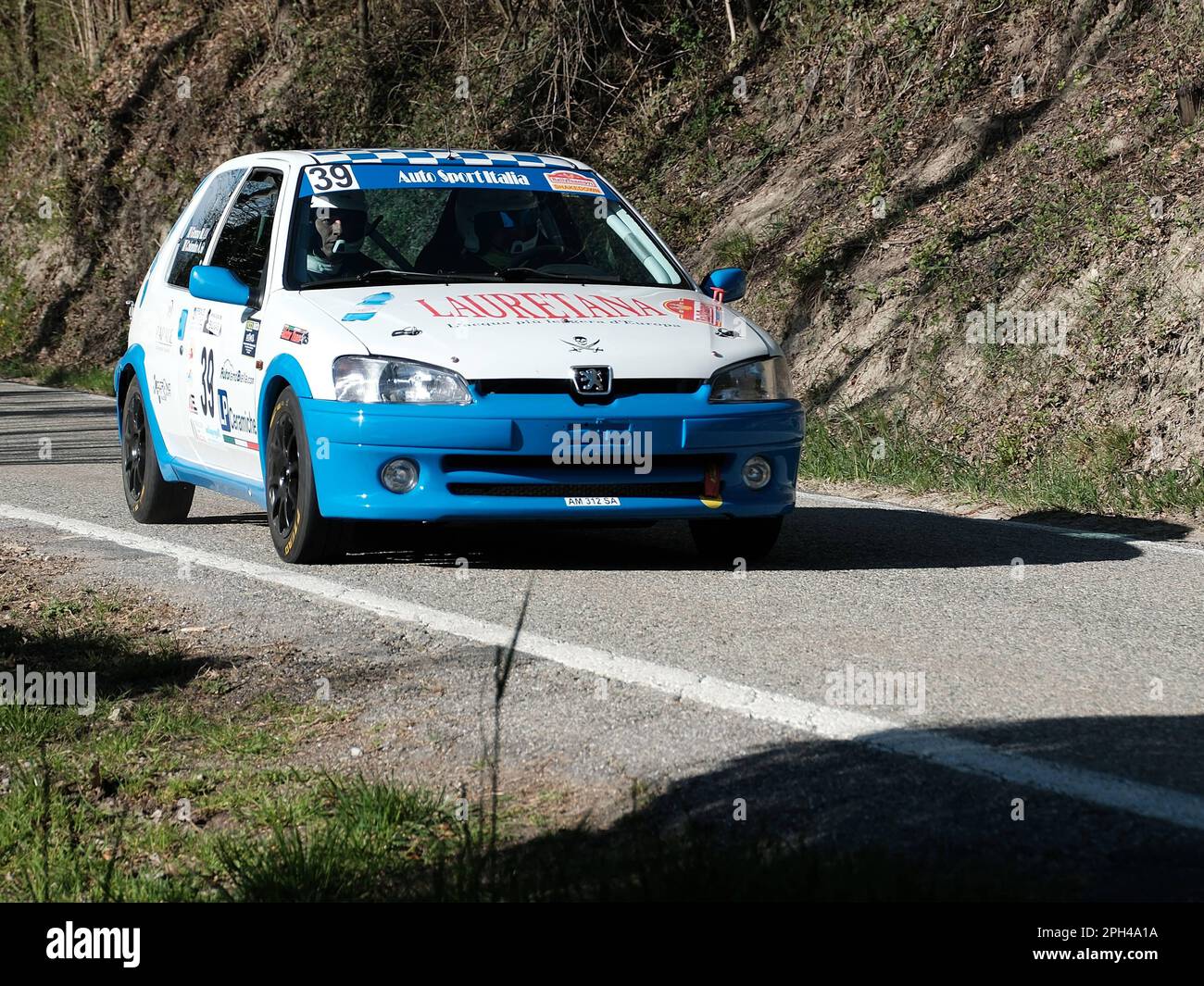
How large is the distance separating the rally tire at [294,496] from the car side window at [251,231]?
2.77 feet

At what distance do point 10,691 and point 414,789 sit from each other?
1.99 meters

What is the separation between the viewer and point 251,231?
927cm

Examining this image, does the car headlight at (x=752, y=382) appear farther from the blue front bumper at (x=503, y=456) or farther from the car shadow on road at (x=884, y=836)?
the car shadow on road at (x=884, y=836)

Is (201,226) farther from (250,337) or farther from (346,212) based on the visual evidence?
(250,337)

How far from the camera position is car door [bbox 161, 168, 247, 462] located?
31.0 ft

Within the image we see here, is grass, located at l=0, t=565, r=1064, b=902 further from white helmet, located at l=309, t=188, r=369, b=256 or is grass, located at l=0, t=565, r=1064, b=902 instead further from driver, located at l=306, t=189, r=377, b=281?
white helmet, located at l=309, t=188, r=369, b=256

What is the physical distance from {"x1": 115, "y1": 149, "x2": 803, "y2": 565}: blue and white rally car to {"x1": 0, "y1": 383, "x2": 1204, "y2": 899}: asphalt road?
13.8 inches

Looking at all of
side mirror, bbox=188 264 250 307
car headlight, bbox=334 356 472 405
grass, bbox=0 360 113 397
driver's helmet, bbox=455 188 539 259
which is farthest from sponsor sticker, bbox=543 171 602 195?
grass, bbox=0 360 113 397

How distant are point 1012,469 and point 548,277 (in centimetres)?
431

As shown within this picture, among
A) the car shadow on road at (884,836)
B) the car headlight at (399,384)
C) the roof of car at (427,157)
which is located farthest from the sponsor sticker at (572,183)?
the car shadow on road at (884,836)

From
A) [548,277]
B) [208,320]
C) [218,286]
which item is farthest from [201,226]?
[548,277]

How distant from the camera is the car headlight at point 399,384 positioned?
7.70 meters

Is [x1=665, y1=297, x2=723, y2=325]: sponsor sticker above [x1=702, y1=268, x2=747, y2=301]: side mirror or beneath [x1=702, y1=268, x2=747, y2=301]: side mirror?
beneath
